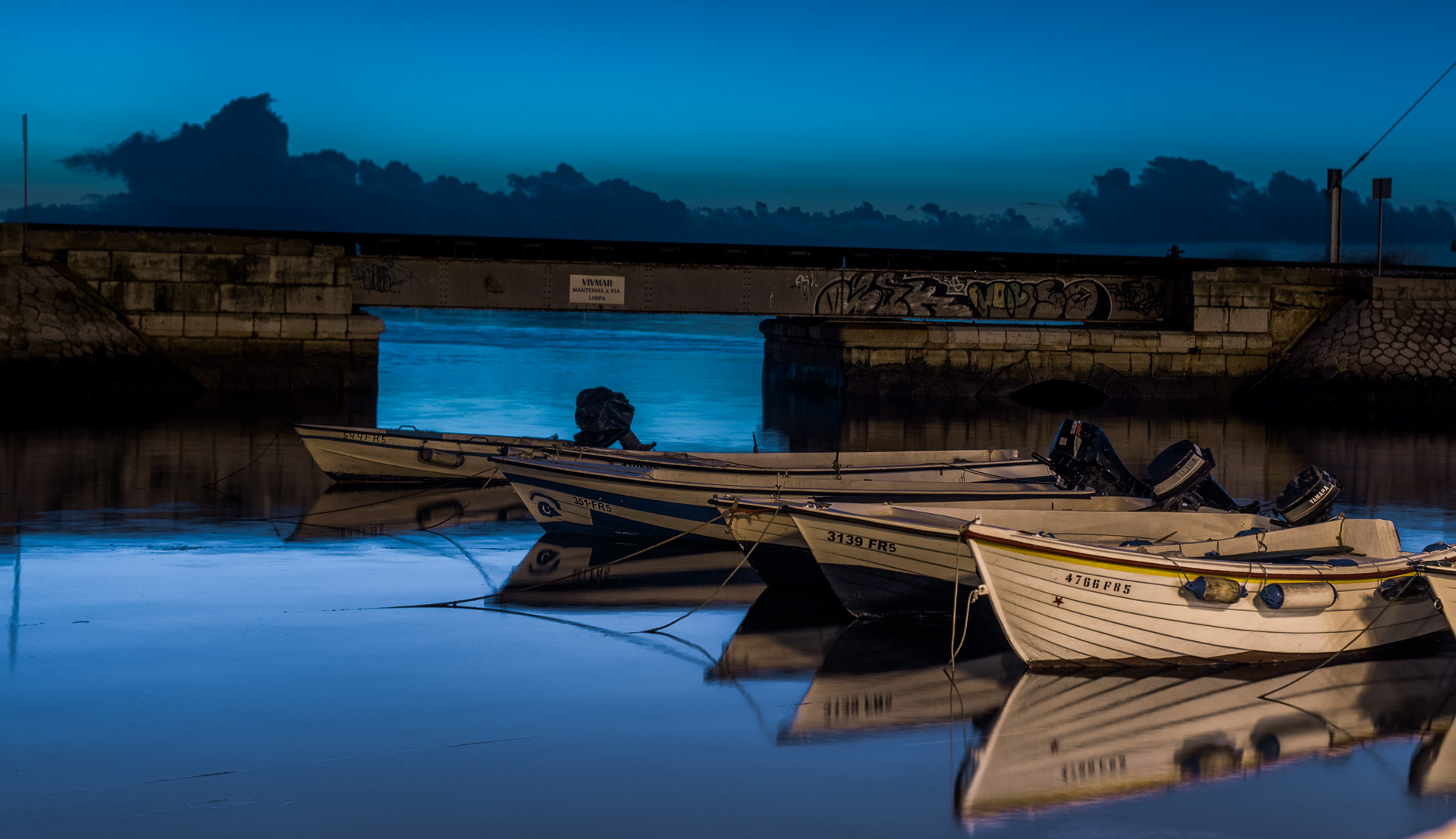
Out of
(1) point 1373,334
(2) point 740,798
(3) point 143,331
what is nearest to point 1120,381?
(1) point 1373,334

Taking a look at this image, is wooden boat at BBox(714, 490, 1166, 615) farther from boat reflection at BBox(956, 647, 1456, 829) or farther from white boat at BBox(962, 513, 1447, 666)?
boat reflection at BBox(956, 647, 1456, 829)

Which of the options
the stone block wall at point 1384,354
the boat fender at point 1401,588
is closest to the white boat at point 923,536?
the boat fender at point 1401,588

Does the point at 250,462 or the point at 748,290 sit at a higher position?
the point at 748,290

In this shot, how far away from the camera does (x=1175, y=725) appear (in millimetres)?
7047

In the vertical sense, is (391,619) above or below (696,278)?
below

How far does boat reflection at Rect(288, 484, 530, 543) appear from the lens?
40.7ft

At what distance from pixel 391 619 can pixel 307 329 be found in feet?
63.1

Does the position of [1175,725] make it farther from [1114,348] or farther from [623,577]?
[1114,348]

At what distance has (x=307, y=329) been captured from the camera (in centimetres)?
2689

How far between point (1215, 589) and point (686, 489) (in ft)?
15.1

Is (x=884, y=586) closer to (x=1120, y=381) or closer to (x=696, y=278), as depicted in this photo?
(x=696, y=278)

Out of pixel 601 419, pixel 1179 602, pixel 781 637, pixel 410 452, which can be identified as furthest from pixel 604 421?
pixel 1179 602

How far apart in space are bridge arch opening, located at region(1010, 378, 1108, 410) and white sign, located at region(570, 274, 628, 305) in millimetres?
9027

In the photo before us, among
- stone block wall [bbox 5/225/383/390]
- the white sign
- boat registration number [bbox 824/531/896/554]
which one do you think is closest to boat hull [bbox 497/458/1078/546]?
boat registration number [bbox 824/531/896/554]
